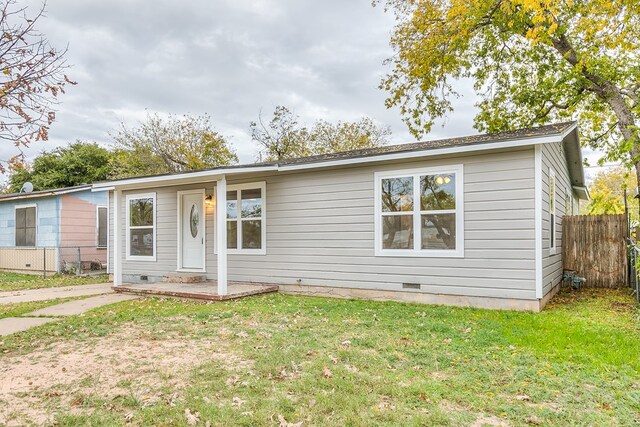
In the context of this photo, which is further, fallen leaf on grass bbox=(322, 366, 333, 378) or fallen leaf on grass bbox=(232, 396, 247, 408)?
fallen leaf on grass bbox=(322, 366, 333, 378)

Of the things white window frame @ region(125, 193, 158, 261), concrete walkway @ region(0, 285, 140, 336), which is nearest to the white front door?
white window frame @ region(125, 193, 158, 261)

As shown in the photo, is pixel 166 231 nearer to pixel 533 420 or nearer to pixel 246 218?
pixel 246 218

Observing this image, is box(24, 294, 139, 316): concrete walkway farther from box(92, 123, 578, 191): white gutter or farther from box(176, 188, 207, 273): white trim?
box(92, 123, 578, 191): white gutter

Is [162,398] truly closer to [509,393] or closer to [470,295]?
[509,393]

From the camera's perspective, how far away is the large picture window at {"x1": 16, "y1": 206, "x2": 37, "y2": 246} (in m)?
15.2

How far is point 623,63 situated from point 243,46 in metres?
12.6

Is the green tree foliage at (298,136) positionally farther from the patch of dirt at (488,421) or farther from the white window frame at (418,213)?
the patch of dirt at (488,421)

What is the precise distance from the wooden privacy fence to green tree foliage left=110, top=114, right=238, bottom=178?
1843 centimetres

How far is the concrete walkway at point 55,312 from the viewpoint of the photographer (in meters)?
6.10

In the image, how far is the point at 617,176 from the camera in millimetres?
28406

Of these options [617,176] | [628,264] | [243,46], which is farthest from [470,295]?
[617,176]

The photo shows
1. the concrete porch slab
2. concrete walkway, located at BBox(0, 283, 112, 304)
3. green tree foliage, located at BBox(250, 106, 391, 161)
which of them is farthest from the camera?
green tree foliage, located at BBox(250, 106, 391, 161)

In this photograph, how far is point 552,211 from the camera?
813cm

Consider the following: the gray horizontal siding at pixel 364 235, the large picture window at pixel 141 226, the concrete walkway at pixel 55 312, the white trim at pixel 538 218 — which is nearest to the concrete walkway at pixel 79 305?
the concrete walkway at pixel 55 312
